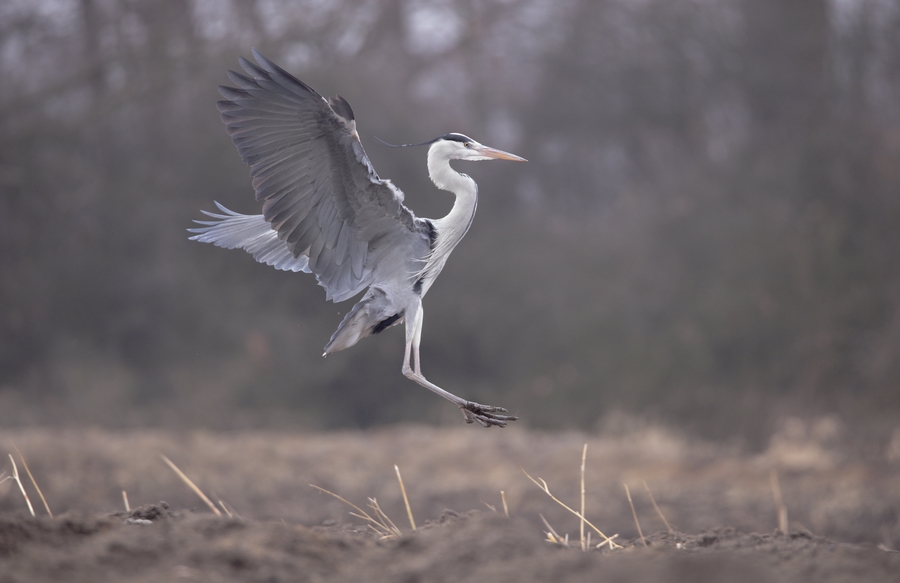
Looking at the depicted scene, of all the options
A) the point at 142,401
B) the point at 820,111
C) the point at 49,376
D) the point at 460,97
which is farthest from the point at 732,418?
the point at 49,376

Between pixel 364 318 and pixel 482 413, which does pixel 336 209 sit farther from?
pixel 482 413

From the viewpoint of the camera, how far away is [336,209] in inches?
187

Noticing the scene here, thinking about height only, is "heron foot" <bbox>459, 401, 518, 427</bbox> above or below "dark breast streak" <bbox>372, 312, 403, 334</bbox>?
below

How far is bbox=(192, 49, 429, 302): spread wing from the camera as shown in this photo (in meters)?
4.35

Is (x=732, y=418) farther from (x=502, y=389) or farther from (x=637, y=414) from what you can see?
(x=502, y=389)

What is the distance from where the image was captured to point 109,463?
10.7m

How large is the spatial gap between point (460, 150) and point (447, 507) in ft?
21.2

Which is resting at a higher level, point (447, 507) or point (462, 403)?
point (462, 403)

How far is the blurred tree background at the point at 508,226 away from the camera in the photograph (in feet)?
43.7

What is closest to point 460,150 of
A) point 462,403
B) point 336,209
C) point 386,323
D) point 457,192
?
point 457,192

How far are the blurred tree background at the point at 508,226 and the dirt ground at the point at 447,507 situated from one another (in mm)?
1045

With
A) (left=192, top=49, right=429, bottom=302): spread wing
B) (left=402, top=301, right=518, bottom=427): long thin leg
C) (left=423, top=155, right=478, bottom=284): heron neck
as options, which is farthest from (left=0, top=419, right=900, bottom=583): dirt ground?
(left=423, top=155, right=478, bottom=284): heron neck

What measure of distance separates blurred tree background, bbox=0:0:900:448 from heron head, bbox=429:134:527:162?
28.7 ft

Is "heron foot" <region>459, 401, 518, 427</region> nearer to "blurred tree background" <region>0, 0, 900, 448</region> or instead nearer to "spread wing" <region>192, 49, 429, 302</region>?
"spread wing" <region>192, 49, 429, 302</region>
